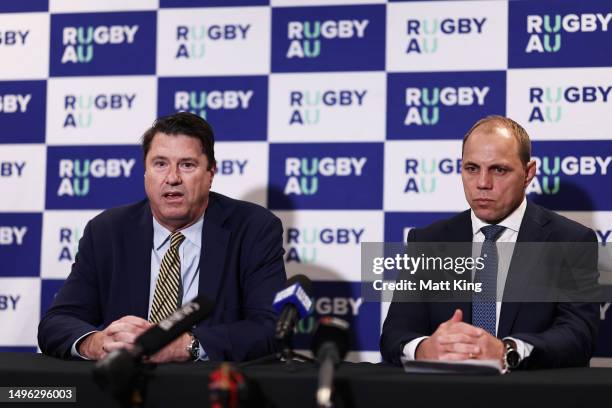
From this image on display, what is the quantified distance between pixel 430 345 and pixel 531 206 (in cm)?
78

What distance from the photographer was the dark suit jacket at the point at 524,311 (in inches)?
97.8

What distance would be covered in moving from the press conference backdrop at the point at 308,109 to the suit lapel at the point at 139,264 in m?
0.88

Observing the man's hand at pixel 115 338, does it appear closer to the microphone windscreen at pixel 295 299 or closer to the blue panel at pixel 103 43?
the microphone windscreen at pixel 295 299

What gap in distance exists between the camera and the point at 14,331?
3861 millimetres

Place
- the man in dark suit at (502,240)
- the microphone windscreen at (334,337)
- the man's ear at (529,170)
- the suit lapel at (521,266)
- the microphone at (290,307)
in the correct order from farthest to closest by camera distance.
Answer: the man's ear at (529,170) < the suit lapel at (521,266) < the man in dark suit at (502,240) < the microphone at (290,307) < the microphone windscreen at (334,337)

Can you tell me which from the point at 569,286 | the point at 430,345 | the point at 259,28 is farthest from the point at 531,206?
the point at 259,28

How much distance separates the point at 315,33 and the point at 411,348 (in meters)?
1.76

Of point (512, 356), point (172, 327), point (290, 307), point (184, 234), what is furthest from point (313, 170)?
point (172, 327)

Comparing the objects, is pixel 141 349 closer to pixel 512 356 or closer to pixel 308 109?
pixel 512 356

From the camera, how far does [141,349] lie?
165cm

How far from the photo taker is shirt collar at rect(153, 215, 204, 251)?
2926mm

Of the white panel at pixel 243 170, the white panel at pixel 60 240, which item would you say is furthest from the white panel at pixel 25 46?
the white panel at pixel 243 170

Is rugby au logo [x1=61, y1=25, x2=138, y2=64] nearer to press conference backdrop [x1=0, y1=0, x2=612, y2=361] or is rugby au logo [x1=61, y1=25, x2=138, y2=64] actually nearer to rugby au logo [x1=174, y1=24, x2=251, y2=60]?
press conference backdrop [x1=0, y1=0, x2=612, y2=361]

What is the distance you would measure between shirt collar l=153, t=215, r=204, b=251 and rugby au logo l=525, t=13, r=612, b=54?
164cm
